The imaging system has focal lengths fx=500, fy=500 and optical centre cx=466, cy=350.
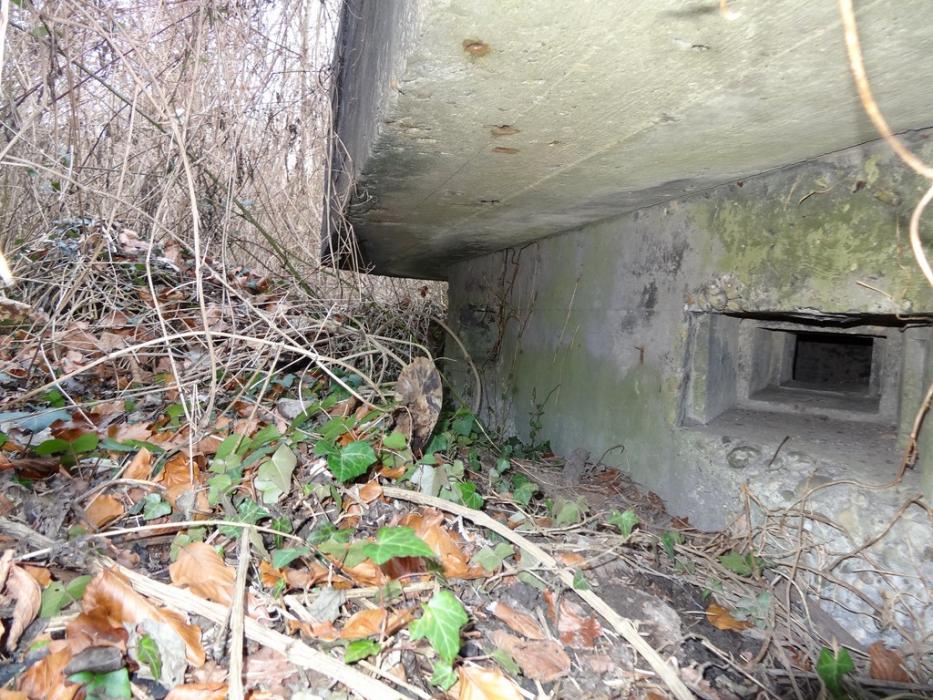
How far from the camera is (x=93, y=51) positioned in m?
2.64

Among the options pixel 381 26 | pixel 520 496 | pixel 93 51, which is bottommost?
pixel 520 496

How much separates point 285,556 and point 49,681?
456 millimetres

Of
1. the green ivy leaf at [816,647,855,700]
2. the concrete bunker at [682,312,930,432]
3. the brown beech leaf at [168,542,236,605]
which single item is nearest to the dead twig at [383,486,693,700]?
the green ivy leaf at [816,647,855,700]

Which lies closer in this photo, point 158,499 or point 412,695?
point 412,695

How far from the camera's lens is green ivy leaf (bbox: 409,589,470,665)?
1067 millimetres

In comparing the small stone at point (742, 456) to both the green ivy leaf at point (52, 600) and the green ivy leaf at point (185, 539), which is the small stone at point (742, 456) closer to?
the green ivy leaf at point (185, 539)

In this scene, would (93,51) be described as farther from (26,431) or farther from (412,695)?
(412,695)

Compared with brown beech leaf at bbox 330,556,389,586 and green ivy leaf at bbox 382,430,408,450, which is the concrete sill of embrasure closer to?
green ivy leaf at bbox 382,430,408,450

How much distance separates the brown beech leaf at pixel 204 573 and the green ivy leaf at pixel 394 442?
63cm

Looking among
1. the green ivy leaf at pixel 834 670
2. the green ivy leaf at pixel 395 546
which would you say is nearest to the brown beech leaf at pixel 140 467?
the green ivy leaf at pixel 395 546

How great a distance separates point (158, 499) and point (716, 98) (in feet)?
5.99

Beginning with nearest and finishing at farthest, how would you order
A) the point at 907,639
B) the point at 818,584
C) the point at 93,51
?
1. the point at 907,639
2. the point at 818,584
3. the point at 93,51

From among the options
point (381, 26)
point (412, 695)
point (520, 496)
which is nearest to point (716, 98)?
point (381, 26)

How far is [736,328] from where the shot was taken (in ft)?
7.77
